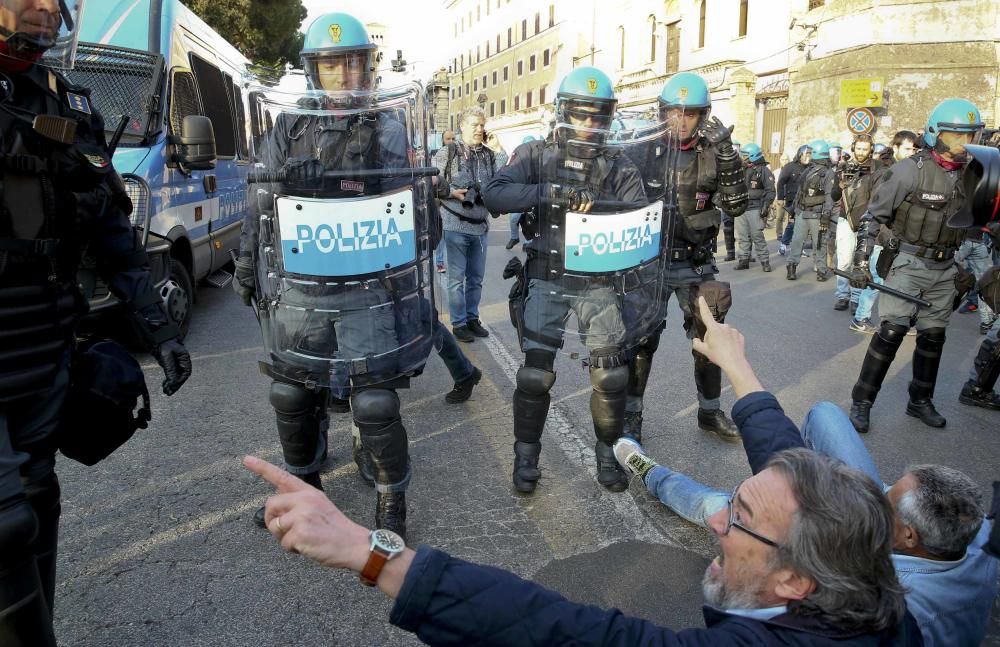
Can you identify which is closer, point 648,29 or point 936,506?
point 936,506

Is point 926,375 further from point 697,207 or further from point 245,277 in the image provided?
point 245,277

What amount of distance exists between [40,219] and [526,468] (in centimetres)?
233

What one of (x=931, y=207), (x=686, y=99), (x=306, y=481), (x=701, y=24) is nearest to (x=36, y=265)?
(x=306, y=481)

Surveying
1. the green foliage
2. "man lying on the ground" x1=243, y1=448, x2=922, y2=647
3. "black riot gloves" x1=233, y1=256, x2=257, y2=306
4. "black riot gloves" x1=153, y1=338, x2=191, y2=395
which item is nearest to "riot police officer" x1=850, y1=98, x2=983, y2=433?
"man lying on the ground" x1=243, y1=448, x2=922, y2=647

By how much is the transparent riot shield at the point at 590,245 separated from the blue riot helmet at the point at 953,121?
2061mm

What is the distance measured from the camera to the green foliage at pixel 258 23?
17031 millimetres

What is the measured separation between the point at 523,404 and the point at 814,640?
214 cm

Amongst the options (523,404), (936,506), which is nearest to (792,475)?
(936,506)

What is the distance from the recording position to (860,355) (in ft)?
20.4

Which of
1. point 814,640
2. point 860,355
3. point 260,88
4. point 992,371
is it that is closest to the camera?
point 814,640

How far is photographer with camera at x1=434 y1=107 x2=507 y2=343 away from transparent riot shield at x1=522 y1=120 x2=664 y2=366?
2.92 m

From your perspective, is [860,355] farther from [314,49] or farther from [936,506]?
[314,49]

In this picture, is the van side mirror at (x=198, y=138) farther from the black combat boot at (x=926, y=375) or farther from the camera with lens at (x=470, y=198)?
the black combat boot at (x=926, y=375)

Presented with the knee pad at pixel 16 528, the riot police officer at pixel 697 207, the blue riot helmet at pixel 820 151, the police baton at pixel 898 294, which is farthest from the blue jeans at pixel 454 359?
the blue riot helmet at pixel 820 151
